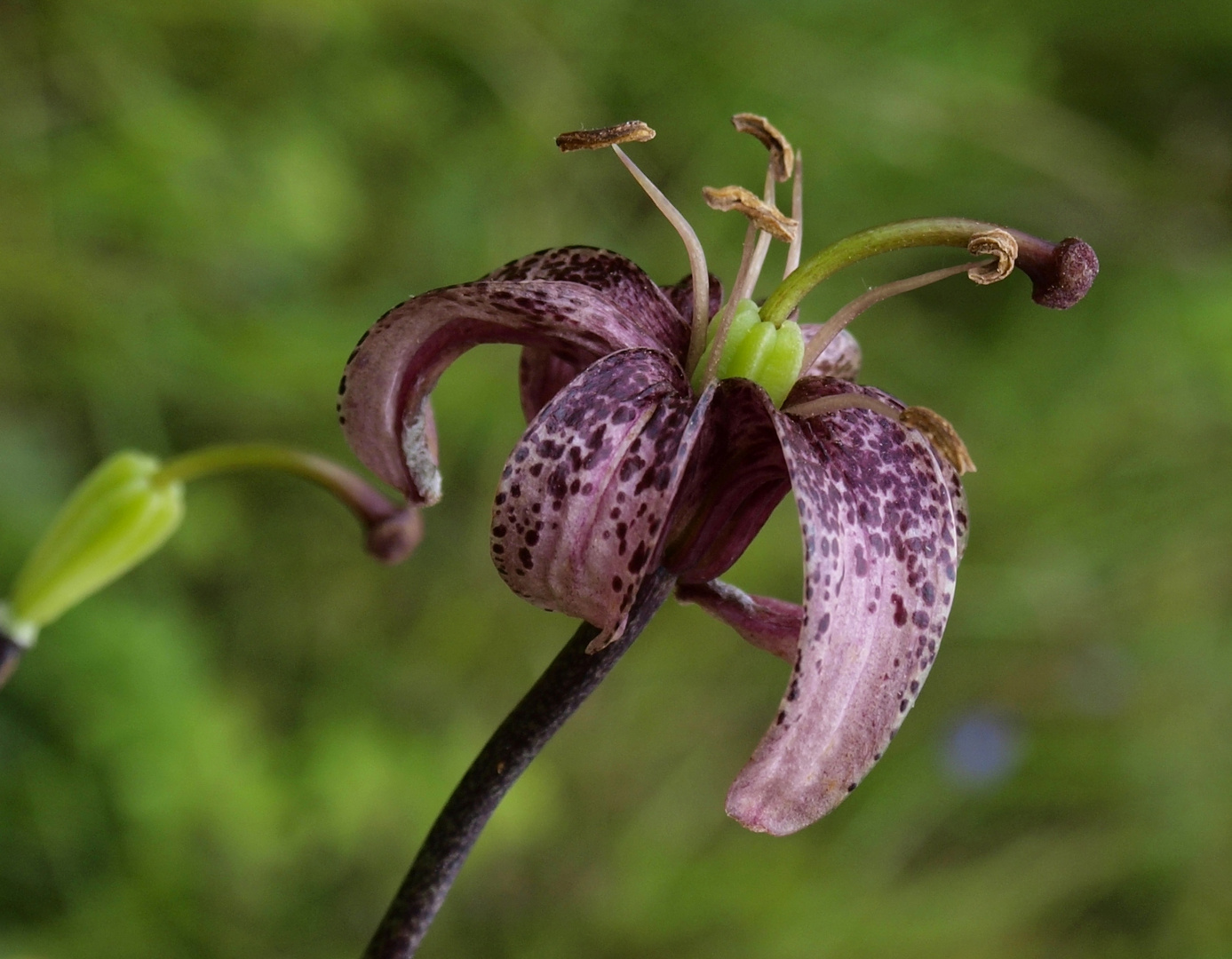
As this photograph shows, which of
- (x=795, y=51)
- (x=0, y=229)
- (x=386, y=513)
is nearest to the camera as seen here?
(x=386, y=513)

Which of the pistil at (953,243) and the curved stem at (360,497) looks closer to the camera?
the pistil at (953,243)

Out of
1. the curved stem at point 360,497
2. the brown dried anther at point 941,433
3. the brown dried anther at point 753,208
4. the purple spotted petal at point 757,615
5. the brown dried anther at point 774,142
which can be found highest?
the brown dried anther at point 774,142

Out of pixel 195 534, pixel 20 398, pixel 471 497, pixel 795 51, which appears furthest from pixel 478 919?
pixel 795 51

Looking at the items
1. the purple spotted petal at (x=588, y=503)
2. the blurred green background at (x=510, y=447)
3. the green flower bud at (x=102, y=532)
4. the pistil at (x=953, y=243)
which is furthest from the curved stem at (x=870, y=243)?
the blurred green background at (x=510, y=447)

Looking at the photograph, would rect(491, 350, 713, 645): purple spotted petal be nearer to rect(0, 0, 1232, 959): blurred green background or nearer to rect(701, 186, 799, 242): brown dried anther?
rect(701, 186, 799, 242): brown dried anther

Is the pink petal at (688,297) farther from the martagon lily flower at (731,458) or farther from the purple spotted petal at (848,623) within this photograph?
the purple spotted petal at (848,623)

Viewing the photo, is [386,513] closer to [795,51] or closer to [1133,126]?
[795,51]

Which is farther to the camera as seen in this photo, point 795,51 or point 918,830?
point 918,830

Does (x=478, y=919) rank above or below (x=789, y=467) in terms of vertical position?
below
